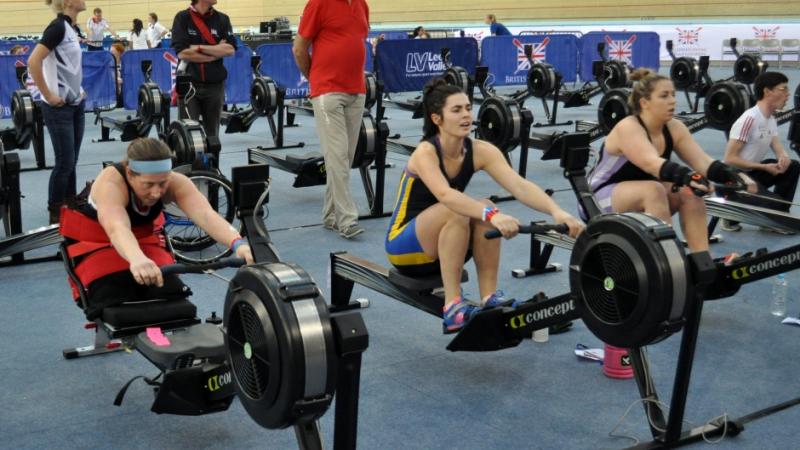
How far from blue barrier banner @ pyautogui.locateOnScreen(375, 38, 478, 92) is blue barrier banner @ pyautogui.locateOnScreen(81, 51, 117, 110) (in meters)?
3.34

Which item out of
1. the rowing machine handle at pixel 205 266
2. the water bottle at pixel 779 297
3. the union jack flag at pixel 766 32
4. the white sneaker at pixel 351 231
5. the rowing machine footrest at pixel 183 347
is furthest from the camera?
the union jack flag at pixel 766 32

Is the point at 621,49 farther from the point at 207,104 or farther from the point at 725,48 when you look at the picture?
the point at 207,104

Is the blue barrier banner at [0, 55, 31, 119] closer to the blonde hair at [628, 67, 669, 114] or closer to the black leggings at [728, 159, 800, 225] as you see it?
the black leggings at [728, 159, 800, 225]

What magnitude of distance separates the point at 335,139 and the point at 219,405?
289cm

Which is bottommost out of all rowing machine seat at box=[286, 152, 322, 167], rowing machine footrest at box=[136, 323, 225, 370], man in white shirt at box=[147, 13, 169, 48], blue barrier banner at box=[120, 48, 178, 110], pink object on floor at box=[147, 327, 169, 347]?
rowing machine footrest at box=[136, 323, 225, 370]

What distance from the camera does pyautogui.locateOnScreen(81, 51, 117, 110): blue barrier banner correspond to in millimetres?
11750

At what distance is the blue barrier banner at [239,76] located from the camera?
12438 millimetres

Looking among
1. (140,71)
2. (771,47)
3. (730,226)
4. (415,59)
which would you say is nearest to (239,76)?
(140,71)

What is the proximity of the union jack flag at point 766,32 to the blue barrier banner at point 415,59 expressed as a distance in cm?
754

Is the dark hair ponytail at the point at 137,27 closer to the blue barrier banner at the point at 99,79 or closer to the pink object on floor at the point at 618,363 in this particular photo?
the blue barrier banner at the point at 99,79

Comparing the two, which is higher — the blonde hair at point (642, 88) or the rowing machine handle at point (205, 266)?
the blonde hair at point (642, 88)

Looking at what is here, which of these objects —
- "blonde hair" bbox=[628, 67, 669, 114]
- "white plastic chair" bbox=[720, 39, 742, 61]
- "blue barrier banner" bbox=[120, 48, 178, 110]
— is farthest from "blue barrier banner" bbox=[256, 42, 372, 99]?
"white plastic chair" bbox=[720, 39, 742, 61]

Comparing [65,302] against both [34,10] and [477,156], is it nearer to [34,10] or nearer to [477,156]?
[477,156]

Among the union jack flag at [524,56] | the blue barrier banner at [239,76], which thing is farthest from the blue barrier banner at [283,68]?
the union jack flag at [524,56]
